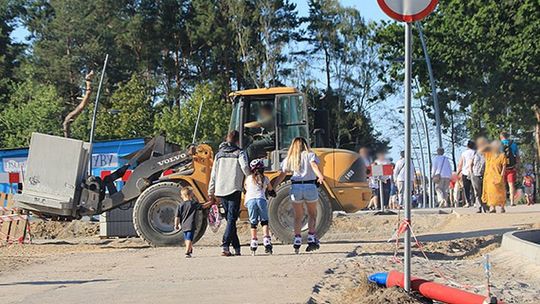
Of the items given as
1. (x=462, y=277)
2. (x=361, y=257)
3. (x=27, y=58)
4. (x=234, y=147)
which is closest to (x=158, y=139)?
(x=234, y=147)

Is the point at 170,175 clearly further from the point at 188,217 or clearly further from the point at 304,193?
the point at 304,193

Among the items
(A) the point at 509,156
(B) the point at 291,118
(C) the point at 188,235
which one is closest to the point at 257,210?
(C) the point at 188,235

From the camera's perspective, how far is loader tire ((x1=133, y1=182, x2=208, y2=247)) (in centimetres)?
1611

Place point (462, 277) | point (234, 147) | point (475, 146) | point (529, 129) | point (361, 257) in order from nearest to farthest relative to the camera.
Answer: point (462, 277), point (361, 257), point (234, 147), point (475, 146), point (529, 129)

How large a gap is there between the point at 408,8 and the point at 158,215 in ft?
30.6

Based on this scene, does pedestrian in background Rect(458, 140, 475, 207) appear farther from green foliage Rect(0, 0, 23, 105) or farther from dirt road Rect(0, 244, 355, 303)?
green foliage Rect(0, 0, 23, 105)

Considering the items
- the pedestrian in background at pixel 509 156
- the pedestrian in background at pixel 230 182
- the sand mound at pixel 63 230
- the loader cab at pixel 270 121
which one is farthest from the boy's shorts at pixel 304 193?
the sand mound at pixel 63 230

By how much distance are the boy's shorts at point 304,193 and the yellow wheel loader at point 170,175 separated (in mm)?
2539

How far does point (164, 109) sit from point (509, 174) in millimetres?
39329

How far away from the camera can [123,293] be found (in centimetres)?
938

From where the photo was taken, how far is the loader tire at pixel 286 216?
15820mm

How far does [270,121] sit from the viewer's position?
17047 mm

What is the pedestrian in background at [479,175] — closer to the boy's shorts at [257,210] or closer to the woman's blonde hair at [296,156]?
the woman's blonde hair at [296,156]

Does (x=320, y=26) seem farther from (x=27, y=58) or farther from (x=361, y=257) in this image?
(x=361, y=257)
